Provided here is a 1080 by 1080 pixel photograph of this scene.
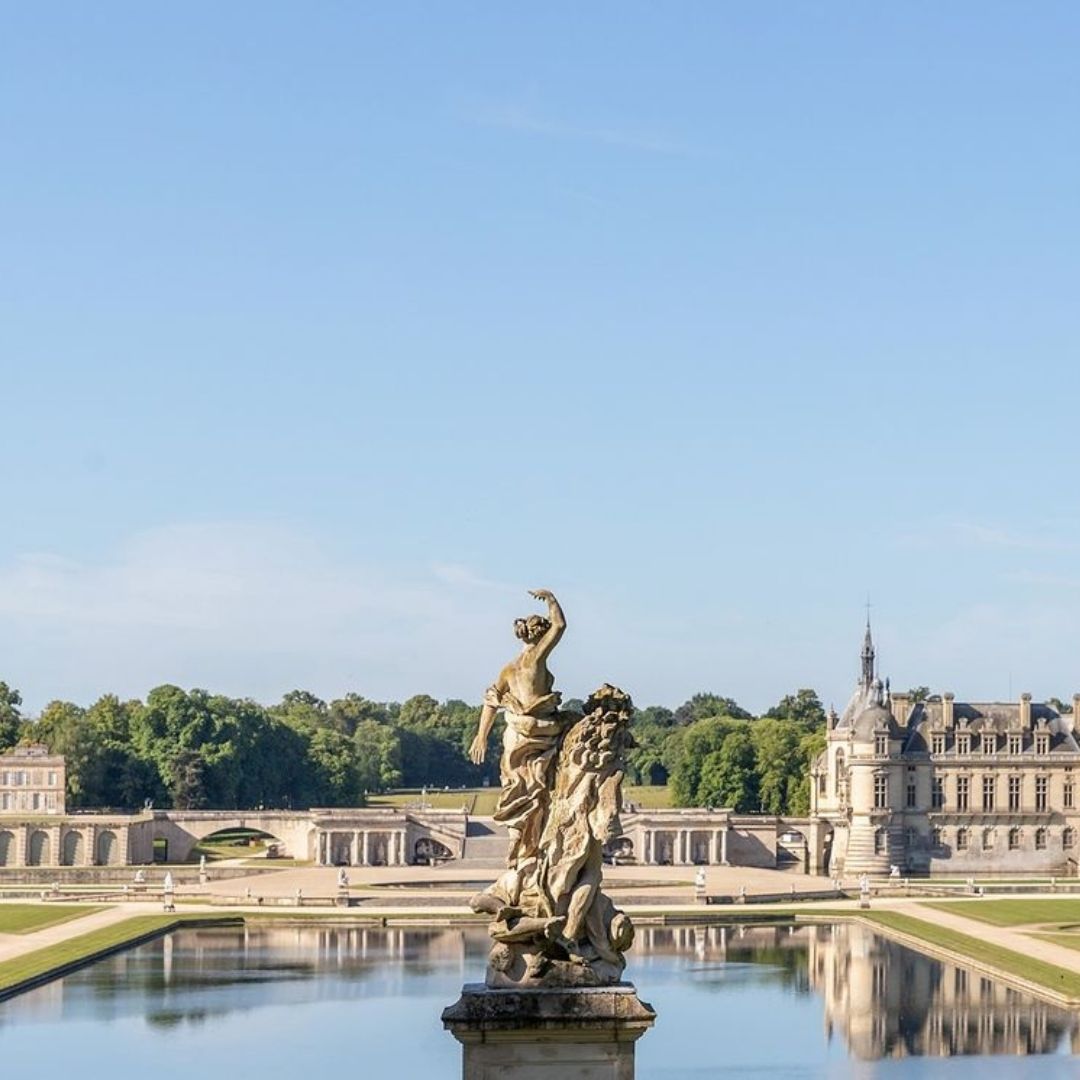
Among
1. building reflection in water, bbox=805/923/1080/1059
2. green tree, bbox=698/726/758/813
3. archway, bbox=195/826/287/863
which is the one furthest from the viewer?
green tree, bbox=698/726/758/813

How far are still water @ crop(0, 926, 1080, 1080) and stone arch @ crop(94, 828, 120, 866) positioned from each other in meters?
38.5

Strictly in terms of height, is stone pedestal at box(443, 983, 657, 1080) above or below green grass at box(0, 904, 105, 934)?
above

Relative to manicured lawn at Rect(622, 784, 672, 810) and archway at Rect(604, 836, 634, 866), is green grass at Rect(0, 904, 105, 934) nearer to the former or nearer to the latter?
archway at Rect(604, 836, 634, 866)

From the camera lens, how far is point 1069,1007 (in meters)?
47.7

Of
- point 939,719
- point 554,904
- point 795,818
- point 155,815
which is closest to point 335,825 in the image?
point 155,815

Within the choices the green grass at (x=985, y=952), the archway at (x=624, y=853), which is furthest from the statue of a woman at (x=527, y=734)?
the archway at (x=624, y=853)

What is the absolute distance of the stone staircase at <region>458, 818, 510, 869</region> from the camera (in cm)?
10115

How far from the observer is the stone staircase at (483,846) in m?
101

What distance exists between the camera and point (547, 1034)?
35.3 ft

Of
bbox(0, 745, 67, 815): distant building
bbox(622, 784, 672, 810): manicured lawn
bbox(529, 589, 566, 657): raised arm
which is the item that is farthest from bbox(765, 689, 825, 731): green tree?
bbox(529, 589, 566, 657): raised arm

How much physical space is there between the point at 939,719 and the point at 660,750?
6405cm

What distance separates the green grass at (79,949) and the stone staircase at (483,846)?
27564mm

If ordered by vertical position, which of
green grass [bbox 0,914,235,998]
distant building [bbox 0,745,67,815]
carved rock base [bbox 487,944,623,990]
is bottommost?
green grass [bbox 0,914,235,998]

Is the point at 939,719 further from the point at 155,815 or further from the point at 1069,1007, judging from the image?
the point at 1069,1007
